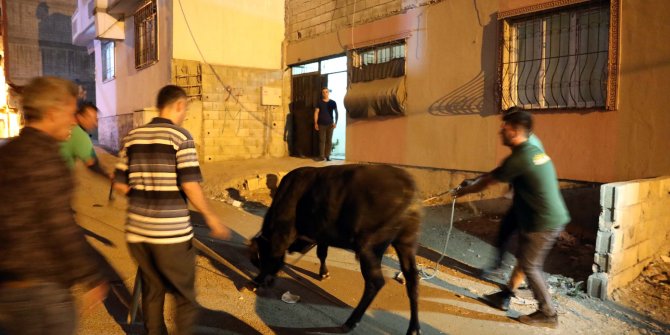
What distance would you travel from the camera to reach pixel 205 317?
3.78m

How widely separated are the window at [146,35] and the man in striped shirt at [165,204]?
11.0 metres

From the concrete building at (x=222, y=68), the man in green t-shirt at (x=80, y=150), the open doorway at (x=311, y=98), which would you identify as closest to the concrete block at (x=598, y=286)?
the man in green t-shirt at (x=80, y=150)

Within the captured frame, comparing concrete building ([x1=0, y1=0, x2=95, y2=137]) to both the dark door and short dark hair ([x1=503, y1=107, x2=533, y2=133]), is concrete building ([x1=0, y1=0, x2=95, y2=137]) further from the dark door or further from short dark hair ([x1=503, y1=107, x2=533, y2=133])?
short dark hair ([x1=503, y1=107, x2=533, y2=133])

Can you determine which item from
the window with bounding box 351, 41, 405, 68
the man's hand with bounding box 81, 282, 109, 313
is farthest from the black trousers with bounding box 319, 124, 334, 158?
the man's hand with bounding box 81, 282, 109, 313

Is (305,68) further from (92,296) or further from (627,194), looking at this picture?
(92,296)

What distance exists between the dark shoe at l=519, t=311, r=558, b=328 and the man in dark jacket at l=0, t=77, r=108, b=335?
3.25m

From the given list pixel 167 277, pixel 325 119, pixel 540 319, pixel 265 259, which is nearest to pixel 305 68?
pixel 325 119

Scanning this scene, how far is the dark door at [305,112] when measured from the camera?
12.1 m

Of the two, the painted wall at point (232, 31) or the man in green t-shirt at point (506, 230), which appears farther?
the painted wall at point (232, 31)

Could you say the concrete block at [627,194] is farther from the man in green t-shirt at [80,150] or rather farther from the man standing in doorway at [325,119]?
the man standing in doorway at [325,119]

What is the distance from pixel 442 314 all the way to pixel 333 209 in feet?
4.24

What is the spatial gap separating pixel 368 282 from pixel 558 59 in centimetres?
496

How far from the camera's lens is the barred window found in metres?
6.39

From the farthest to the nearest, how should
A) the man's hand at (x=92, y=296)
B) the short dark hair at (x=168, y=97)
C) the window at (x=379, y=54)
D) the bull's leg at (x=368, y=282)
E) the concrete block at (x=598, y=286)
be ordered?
the window at (x=379, y=54) < the concrete block at (x=598, y=286) < the bull's leg at (x=368, y=282) < the short dark hair at (x=168, y=97) < the man's hand at (x=92, y=296)
